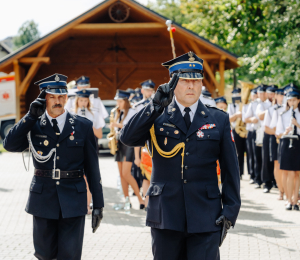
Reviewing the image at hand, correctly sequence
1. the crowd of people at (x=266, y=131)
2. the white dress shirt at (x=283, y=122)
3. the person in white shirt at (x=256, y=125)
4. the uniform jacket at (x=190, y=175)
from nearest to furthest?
the uniform jacket at (x=190, y=175)
the crowd of people at (x=266, y=131)
the white dress shirt at (x=283, y=122)
the person in white shirt at (x=256, y=125)

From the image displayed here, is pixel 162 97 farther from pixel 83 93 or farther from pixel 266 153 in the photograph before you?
pixel 266 153

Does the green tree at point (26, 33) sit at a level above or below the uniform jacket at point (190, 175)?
above

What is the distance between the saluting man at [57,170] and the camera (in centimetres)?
436

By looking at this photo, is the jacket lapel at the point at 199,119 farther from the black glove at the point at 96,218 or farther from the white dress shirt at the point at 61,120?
the white dress shirt at the point at 61,120

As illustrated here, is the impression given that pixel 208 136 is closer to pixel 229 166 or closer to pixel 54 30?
pixel 229 166

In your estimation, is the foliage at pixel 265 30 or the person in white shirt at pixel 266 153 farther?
the foliage at pixel 265 30

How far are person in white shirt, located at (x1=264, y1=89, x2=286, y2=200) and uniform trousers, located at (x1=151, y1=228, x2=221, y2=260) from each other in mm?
6031

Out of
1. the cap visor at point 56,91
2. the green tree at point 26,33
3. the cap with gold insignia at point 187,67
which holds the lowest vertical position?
the cap visor at point 56,91

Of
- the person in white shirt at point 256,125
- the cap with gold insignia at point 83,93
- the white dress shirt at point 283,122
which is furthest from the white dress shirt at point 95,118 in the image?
the person in white shirt at point 256,125

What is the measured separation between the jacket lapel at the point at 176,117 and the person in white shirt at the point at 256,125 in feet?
26.8

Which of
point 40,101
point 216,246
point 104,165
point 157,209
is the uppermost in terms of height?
point 40,101

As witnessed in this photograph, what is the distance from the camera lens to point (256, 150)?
12.1 meters

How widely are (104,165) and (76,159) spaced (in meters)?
12.2

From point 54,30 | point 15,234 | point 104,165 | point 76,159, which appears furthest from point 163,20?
point 76,159
